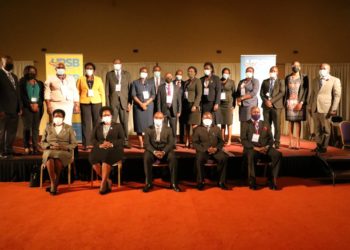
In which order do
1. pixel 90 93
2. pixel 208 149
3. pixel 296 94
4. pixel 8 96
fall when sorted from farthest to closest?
pixel 296 94
pixel 90 93
pixel 8 96
pixel 208 149

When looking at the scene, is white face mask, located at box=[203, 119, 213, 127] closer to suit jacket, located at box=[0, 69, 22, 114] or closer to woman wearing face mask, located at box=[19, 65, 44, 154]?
woman wearing face mask, located at box=[19, 65, 44, 154]

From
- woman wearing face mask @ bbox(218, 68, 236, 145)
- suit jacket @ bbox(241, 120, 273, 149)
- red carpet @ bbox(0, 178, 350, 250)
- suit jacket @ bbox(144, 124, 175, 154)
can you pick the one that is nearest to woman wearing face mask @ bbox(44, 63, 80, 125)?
red carpet @ bbox(0, 178, 350, 250)

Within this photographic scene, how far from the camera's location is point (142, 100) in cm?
598

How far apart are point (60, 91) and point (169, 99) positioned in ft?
6.02

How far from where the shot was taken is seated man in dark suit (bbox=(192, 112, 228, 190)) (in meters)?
4.90

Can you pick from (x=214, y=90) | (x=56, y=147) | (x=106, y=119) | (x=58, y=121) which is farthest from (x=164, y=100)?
(x=56, y=147)

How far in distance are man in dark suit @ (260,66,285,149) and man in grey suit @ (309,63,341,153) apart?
56 centimetres

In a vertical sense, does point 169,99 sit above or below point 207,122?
above

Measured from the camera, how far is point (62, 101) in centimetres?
555

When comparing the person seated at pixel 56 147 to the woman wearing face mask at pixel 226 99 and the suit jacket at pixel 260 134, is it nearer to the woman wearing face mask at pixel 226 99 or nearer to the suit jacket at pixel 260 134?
the suit jacket at pixel 260 134

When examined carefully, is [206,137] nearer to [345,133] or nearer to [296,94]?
[296,94]

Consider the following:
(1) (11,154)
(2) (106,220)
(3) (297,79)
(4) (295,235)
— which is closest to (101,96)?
(1) (11,154)
